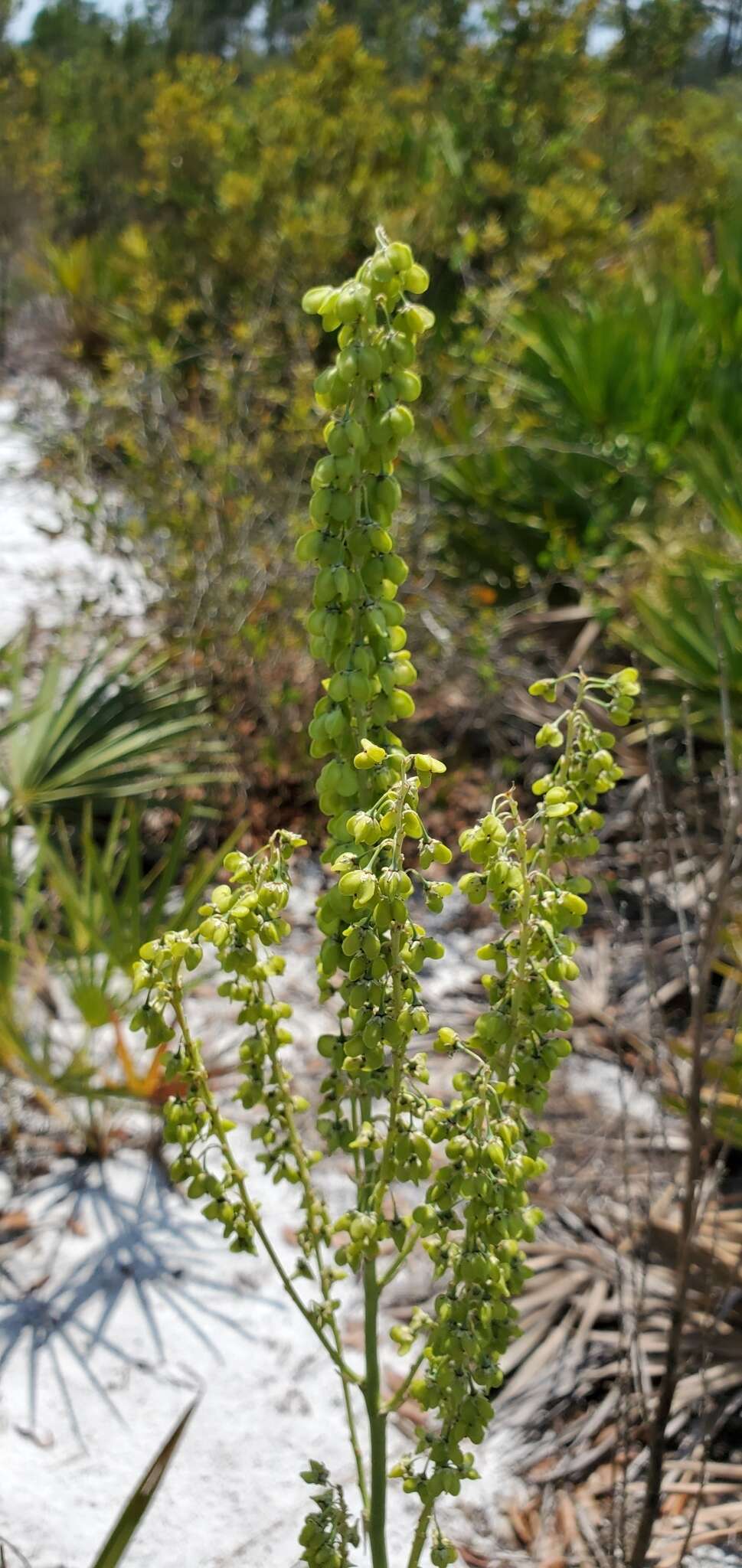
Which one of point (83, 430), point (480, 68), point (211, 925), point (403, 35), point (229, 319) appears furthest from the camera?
point (403, 35)

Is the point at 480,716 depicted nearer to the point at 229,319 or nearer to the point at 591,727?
the point at 591,727

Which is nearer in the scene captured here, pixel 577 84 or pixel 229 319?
pixel 229 319

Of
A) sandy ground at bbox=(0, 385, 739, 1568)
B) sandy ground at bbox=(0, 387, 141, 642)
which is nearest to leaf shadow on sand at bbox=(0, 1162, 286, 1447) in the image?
sandy ground at bbox=(0, 385, 739, 1568)

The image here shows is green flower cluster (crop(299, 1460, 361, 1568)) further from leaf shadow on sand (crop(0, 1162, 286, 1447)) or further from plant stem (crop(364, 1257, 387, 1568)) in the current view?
leaf shadow on sand (crop(0, 1162, 286, 1447))

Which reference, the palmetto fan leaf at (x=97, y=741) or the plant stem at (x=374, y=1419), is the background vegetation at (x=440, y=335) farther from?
the plant stem at (x=374, y=1419)

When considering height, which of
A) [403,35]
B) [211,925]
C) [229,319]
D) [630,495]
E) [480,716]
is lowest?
[211,925]

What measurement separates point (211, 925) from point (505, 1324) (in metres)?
0.63

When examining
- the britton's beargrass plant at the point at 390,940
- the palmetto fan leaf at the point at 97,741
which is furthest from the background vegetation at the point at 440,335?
the britton's beargrass plant at the point at 390,940

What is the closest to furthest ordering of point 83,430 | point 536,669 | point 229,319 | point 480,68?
point 536,669, point 83,430, point 229,319, point 480,68

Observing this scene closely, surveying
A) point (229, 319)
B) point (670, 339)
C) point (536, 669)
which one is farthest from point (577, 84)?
point (536, 669)

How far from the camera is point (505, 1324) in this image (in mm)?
1287

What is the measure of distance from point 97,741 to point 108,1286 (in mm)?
1578

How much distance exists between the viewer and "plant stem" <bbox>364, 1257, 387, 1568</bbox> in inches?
52.9

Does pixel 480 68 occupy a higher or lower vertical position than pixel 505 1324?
higher
